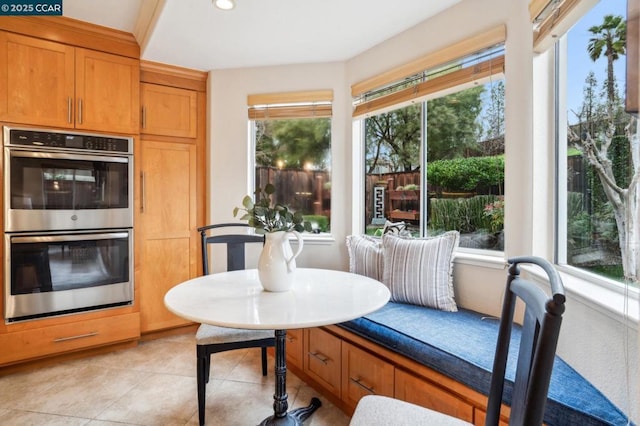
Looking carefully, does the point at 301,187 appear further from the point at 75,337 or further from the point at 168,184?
the point at 75,337

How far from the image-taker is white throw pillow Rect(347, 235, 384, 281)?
7.61 ft

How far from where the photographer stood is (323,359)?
2061mm

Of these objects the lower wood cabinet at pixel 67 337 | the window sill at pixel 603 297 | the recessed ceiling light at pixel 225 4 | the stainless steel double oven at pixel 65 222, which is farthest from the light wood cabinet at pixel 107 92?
the window sill at pixel 603 297

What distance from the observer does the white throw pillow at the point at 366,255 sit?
2.32 metres

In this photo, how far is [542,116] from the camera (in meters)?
1.69

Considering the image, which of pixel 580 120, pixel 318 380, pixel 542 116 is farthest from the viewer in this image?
pixel 318 380

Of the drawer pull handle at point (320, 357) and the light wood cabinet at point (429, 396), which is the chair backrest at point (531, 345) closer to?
the light wood cabinet at point (429, 396)

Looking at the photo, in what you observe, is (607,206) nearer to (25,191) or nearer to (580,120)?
(580,120)

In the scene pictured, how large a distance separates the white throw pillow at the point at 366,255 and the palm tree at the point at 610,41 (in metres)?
1.46

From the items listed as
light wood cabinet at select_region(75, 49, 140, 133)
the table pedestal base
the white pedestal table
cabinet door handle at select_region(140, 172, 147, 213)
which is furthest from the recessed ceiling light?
the table pedestal base

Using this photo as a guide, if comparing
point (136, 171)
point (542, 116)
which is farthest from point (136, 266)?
point (542, 116)

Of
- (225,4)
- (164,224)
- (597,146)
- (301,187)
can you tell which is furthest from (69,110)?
(597,146)

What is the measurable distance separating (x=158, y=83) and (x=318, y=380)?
2653mm

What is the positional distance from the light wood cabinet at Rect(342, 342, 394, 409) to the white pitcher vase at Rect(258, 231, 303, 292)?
584mm
